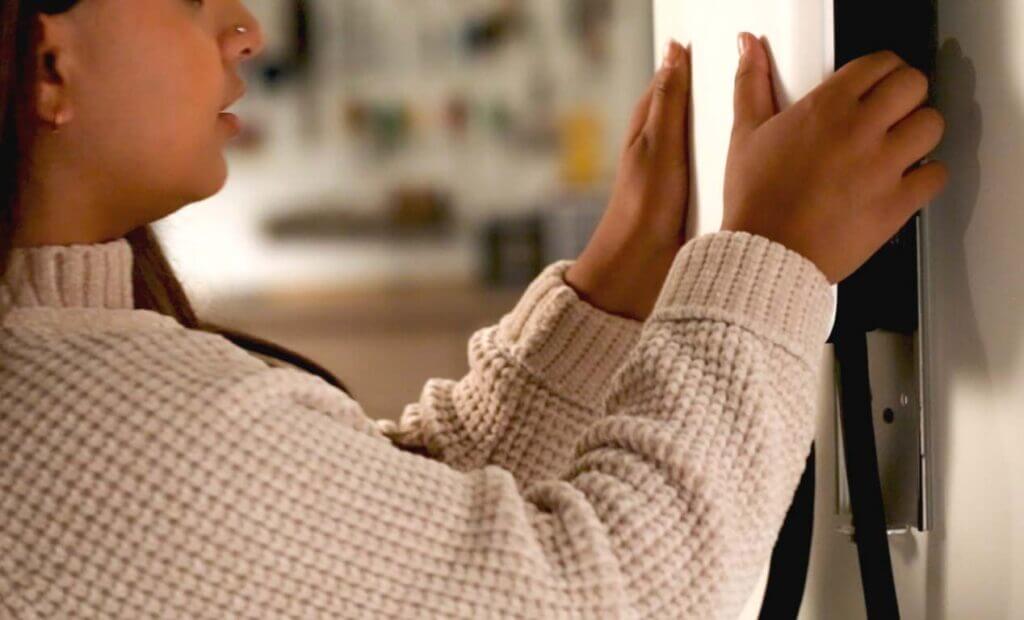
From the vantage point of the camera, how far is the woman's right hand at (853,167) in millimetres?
465

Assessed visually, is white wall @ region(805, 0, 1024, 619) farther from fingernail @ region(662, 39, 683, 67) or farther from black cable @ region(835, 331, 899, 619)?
fingernail @ region(662, 39, 683, 67)

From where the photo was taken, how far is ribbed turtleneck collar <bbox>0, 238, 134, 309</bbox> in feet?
1.61

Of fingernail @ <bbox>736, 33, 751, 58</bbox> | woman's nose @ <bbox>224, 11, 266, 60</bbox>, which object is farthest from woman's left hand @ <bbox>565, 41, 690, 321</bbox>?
woman's nose @ <bbox>224, 11, 266, 60</bbox>

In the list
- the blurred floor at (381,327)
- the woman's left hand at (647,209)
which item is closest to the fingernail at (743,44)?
the woman's left hand at (647,209)

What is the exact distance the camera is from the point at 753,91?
1.72ft

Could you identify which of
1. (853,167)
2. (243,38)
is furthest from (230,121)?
(853,167)

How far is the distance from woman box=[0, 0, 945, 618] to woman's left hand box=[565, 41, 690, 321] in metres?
0.12

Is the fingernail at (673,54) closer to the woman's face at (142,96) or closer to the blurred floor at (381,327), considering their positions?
the woman's face at (142,96)

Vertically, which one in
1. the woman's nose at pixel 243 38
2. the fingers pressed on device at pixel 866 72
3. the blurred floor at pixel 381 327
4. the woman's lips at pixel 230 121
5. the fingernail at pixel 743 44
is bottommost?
the blurred floor at pixel 381 327

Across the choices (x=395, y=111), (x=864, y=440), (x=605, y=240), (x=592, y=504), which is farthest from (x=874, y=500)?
(x=395, y=111)

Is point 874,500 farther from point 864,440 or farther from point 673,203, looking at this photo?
point 673,203

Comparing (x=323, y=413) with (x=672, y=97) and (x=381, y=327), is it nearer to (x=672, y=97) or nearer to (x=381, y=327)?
(x=672, y=97)

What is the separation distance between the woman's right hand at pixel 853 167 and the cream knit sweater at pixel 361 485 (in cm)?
2

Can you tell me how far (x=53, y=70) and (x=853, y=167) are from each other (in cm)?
34
